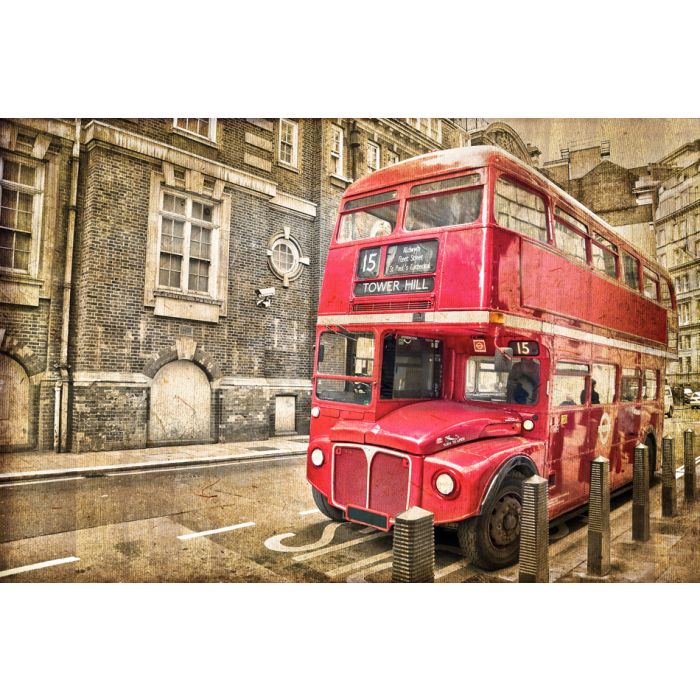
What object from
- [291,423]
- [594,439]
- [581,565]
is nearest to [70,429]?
[291,423]

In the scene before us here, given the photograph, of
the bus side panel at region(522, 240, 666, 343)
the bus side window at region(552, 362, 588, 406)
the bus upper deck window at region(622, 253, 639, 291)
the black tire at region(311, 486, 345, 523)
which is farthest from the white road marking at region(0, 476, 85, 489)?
the bus upper deck window at region(622, 253, 639, 291)

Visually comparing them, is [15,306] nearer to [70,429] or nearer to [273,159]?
[70,429]

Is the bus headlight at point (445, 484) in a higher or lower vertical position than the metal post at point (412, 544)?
higher

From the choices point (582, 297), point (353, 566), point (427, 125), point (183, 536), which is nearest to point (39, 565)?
point (183, 536)

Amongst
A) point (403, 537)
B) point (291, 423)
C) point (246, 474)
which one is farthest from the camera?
point (291, 423)

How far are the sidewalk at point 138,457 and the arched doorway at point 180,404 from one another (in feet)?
0.37

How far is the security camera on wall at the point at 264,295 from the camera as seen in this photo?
4375 mm

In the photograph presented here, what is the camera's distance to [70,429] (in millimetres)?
3748

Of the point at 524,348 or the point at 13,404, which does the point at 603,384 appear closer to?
the point at 524,348

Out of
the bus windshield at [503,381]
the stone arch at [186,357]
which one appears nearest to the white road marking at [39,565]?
the stone arch at [186,357]

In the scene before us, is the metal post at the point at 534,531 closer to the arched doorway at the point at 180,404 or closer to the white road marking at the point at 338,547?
the white road marking at the point at 338,547

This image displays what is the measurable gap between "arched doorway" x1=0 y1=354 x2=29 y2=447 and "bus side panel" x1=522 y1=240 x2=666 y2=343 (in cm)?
368

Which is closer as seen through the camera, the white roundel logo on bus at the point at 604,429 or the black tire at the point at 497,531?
the black tire at the point at 497,531

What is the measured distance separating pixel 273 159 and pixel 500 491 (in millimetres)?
3242
